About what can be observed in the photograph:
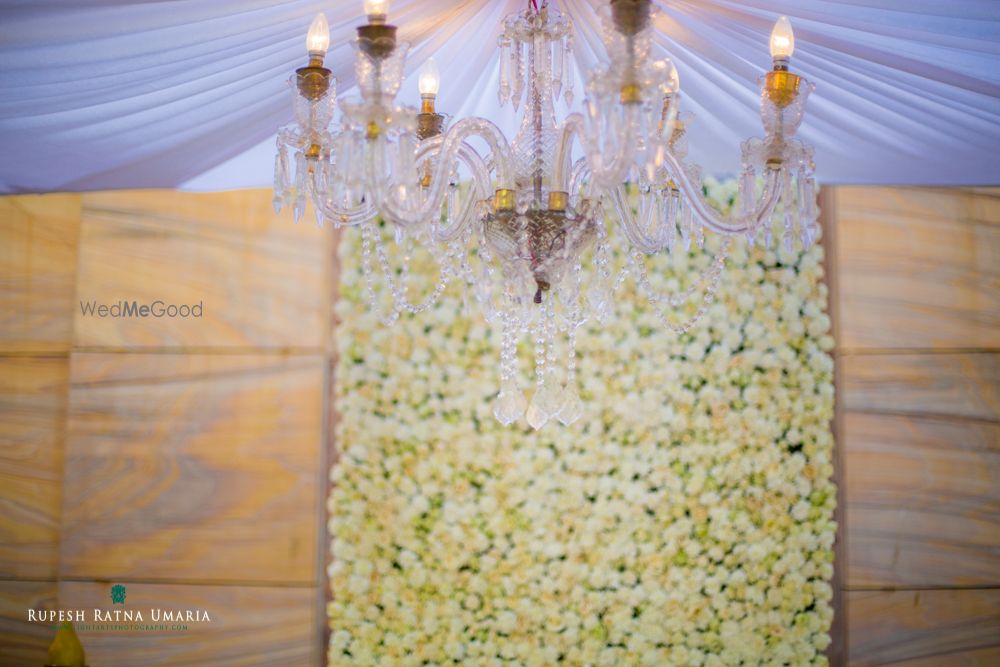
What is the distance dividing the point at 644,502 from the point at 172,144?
1.90 metres

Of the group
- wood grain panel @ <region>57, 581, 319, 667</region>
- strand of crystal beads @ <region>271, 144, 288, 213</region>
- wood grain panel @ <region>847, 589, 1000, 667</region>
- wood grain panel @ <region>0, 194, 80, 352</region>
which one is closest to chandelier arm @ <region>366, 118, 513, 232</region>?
strand of crystal beads @ <region>271, 144, 288, 213</region>

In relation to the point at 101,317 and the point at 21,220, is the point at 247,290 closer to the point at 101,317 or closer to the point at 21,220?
the point at 101,317

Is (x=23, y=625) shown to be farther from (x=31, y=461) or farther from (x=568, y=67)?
(x=568, y=67)

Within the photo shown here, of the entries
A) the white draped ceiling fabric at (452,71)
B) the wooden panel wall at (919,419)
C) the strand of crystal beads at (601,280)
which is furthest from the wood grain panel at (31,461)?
the wooden panel wall at (919,419)

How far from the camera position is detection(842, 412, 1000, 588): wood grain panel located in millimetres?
3479

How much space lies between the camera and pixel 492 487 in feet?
11.9

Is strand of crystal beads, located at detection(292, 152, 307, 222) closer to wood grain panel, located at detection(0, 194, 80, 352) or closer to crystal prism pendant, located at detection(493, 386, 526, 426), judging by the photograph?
crystal prism pendant, located at detection(493, 386, 526, 426)

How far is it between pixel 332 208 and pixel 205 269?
6.00ft

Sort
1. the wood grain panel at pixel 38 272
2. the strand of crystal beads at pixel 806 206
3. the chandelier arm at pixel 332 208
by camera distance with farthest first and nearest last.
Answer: the wood grain panel at pixel 38 272 → the chandelier arm at pixel 332 208 → the strand of crystal beads at pixel 806 206

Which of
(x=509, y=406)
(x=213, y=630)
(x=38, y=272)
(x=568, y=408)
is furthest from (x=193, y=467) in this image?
(x=568, y=408)

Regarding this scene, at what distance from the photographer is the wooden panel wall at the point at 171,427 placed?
364 cm

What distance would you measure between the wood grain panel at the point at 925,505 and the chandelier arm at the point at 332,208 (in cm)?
209

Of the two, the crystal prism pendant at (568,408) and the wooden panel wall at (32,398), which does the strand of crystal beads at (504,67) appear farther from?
the wooden panel wall at (32,398)

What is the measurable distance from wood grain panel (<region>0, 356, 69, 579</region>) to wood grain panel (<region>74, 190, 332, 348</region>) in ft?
0.91
